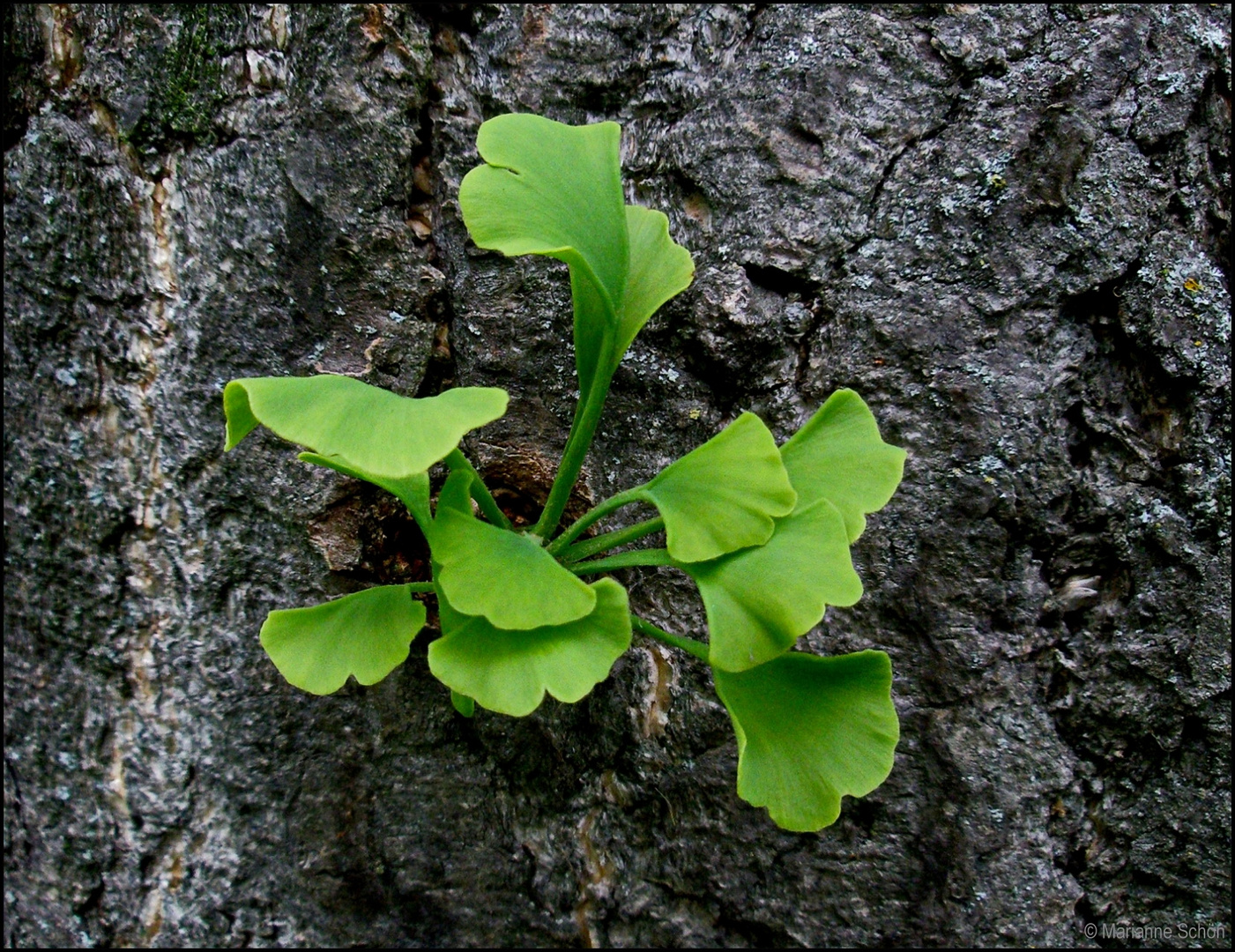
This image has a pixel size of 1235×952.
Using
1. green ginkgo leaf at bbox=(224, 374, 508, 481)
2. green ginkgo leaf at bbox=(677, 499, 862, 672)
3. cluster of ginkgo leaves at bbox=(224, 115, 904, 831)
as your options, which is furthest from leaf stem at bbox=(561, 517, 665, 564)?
green ginkgo leaf at bbox=(224, 374, 508, 481)

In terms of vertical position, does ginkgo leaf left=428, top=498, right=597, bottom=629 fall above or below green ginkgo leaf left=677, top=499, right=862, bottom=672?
below

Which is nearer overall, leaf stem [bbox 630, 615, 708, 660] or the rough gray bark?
leaf stem [bbox 630, 615, 708, 660]

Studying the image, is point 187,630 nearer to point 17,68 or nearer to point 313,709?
point 313,709

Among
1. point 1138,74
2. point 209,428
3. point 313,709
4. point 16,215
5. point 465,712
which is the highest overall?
point 1138,74

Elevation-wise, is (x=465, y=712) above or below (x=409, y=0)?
below

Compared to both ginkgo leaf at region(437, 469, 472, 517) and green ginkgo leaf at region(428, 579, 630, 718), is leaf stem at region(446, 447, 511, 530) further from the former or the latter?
green ginkgo leaf at region(428, 579, 630, 718)

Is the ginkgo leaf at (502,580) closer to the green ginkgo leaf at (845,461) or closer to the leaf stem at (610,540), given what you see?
the leaf stem at (610,540)

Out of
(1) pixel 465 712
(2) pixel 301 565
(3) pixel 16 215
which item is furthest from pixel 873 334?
(3) pixel 16 215
